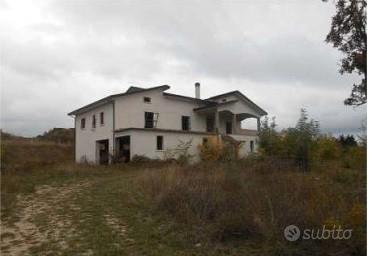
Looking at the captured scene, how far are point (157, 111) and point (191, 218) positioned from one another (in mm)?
22134

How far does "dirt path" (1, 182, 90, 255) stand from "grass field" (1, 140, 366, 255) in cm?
2

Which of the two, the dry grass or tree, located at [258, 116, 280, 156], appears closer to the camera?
the dry grass

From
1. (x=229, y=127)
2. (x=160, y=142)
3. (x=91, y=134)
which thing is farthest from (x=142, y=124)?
(x=229, y=127)

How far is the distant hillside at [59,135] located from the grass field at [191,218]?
1351 inches

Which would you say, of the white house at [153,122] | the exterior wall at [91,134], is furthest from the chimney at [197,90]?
the exterior wall at [91,134]

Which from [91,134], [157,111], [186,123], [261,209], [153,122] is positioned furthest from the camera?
[186,123]

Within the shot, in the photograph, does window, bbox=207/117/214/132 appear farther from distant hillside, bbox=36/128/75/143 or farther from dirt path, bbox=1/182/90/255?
dirt path, bbox=1/182/90/255

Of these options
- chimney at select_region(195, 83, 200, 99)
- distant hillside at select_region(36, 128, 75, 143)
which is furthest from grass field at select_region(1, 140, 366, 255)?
distant hillside at select_region(36, 128, 75, 143)

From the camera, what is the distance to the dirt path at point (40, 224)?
776cm

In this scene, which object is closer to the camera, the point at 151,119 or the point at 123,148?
the point at 123,148

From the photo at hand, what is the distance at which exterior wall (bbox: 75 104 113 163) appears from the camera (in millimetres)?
28453

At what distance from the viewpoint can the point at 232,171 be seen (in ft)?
37.6

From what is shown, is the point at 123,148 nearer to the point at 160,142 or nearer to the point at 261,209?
the point at 160,142

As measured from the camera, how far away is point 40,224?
364 inches
